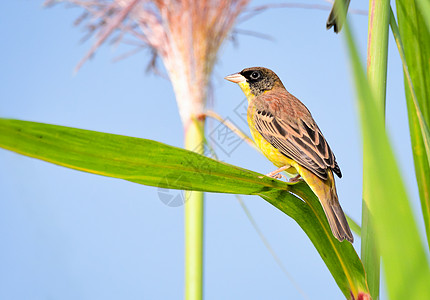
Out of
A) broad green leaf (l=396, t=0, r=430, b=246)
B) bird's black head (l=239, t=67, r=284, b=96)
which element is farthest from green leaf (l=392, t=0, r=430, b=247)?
bird's black head (l=239, t=67, r=284, b=96)

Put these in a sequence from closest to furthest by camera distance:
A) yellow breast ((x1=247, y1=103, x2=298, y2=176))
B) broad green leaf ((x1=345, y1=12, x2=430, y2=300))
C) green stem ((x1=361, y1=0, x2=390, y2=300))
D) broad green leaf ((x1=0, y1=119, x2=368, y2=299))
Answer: broad green leaf ((x1=345, y1=12, x2=430, y2=300)), broad green leaf ((x1=0, y1=119, x2=368, y2=299)), green stem ((x1=361, y1=0, x2=390, y2=300)), yellow breast ((x1=247, y1=103, x2=298, y2=176))

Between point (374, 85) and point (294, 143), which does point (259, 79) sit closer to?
point (294, 143)

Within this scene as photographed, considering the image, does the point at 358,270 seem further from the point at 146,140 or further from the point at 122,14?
the point at 122,14

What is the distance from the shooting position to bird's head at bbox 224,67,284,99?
226 centimetres

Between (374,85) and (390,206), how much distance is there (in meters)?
0.67

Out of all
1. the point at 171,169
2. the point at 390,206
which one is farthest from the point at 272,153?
the point at 390,206

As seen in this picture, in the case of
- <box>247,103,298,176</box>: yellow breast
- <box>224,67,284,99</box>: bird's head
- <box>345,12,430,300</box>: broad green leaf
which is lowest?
<box>345,12,430,300</box>: broad green leaf

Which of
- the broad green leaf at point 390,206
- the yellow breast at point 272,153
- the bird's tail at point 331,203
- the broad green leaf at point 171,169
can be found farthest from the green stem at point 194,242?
the broad green leaf at point 390,206

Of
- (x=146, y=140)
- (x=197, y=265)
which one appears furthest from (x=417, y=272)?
(x=197, y=265)

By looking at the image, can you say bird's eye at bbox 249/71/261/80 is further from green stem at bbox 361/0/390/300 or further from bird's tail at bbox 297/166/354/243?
green stem at bbox 361/0/390/300

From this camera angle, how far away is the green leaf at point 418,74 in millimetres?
1464

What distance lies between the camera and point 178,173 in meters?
0.97

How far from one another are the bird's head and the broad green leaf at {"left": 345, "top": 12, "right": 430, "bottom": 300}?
1777 mm

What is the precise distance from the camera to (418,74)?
1503 mm
